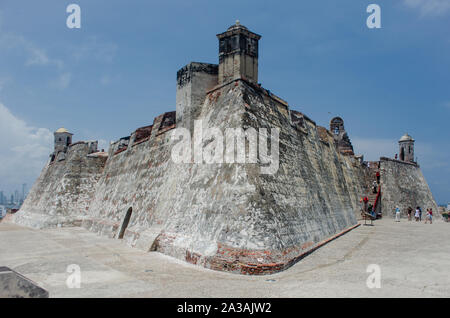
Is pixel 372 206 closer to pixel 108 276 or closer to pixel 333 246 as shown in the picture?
pixel 333 246

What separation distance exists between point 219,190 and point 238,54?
18.3 ft

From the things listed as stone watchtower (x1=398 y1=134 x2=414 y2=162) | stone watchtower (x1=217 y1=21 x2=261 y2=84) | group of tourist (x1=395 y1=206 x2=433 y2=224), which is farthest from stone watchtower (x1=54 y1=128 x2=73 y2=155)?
stone watchtower (x1=398 y1=134 x2=414 y2=162)

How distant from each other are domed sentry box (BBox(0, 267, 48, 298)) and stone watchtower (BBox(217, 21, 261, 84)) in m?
9.67

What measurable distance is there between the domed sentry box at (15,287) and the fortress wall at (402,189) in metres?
29.9

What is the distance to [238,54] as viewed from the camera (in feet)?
40.6

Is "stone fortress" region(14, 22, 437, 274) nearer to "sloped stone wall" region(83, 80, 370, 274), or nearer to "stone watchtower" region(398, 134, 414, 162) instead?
"sloped stone wall" region(83, 80, 370, 274)

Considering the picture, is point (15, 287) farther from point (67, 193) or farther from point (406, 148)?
point (406, 148)

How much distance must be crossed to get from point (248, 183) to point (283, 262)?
2.22 meters

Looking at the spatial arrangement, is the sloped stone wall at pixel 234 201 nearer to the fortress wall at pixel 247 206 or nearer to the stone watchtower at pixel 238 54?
the fortress wall at pixel 247 206

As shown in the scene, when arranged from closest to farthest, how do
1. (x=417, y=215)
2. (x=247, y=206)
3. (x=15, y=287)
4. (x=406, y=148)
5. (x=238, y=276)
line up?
1. (x=15, y=287)
2. (x=238, y=276)
3. (x=247, y=206)
4. (x=417, y=215)
5. (x=406, y=148)

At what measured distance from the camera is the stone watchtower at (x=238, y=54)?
12.4 m

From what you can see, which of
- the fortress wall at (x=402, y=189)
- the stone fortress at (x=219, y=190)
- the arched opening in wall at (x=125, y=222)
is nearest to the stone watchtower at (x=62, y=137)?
the stone fortress at (x=219, y=190)

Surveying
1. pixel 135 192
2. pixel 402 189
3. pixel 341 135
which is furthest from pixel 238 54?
pixel 402 189

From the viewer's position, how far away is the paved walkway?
6410 mm
